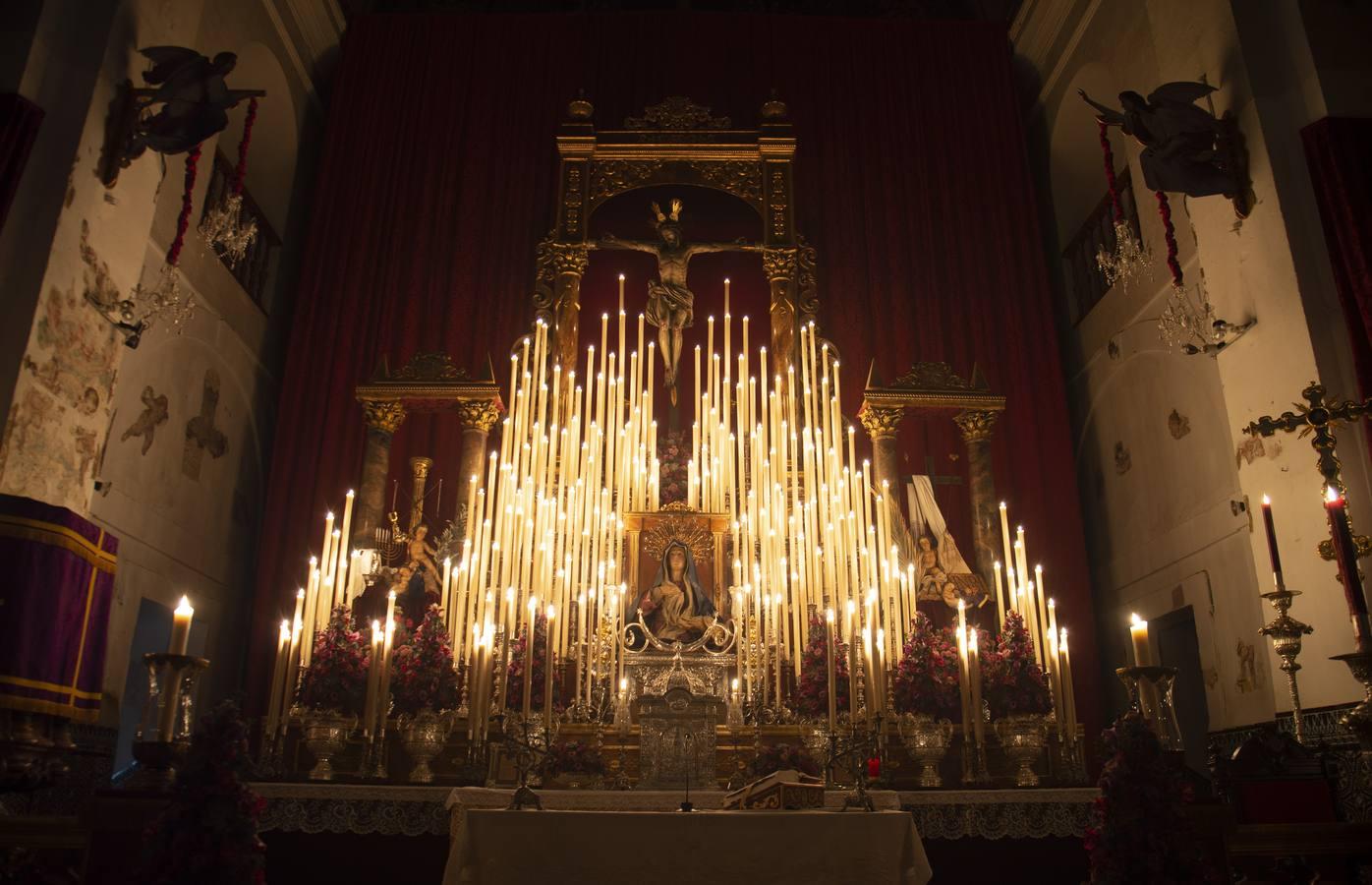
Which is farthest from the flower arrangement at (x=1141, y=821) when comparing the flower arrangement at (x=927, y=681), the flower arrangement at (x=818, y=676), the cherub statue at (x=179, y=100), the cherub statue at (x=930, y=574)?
the cherub statue at (x=179, y=100)

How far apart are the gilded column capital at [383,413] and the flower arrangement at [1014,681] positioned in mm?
4361

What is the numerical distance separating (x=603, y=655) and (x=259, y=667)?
3.24m

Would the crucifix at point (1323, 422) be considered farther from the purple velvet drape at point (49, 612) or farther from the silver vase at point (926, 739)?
the purple velvet drape at point (49, 612)

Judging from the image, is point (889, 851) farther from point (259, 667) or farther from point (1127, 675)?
point (259, 667)

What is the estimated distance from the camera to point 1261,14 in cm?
659

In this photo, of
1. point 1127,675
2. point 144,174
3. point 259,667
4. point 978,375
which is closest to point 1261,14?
point 978,375

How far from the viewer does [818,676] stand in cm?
584

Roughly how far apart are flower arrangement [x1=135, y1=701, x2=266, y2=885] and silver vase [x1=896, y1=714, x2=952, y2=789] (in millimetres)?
3288

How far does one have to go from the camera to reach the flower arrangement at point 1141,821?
10.5 ft

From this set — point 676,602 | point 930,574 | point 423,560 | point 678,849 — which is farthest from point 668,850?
point 930,574

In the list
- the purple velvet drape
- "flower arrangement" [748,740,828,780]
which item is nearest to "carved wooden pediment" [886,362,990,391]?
"flower arrangement" [748,740,828,780]

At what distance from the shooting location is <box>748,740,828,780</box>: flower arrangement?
4848 mm

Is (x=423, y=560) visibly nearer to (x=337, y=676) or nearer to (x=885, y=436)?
(x=337, y=676)

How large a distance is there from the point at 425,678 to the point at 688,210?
6209 millimetres
